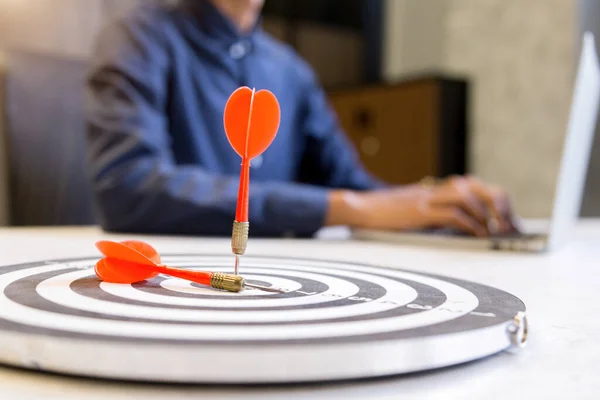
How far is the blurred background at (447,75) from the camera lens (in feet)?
11.0

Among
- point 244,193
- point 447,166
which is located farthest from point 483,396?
point 447,166

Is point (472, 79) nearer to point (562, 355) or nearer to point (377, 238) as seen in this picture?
point (377, 238)

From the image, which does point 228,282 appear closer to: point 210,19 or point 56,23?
point 210,19

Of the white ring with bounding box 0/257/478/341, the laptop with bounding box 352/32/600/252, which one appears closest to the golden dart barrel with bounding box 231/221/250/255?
the white ring with bounding box 0/257/478/341

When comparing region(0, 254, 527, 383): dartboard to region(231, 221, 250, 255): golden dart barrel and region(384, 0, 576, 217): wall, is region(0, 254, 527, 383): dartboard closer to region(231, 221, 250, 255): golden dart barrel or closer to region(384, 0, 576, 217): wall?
region(231, 221, 250, 255): golden dart barrel

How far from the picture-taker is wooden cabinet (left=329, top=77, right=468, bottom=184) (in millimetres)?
3416

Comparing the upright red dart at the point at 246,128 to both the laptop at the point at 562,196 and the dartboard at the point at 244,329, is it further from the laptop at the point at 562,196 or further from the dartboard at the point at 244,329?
the laptop at the point at 562,196

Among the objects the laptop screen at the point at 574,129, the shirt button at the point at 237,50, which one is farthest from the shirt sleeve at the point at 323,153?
the laptop screen at the point at 574,129

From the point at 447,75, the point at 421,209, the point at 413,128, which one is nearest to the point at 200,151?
the point at 421,209

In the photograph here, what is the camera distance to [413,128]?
3.50m

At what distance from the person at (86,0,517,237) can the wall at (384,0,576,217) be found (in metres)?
2.17

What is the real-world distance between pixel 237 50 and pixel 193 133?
0.89ft

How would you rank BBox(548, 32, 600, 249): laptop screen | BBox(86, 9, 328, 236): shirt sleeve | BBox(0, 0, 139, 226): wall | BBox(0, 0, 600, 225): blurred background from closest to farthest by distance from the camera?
BBox(548, 32, 600, 249): laptop screen → BBox(86, 9, 328, 236): shirt sleeve → BBox(0, 0, 139, 226): wall → BBox(0, 0, 600, 225): blurred background

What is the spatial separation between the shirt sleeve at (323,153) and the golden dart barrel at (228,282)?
147cm
